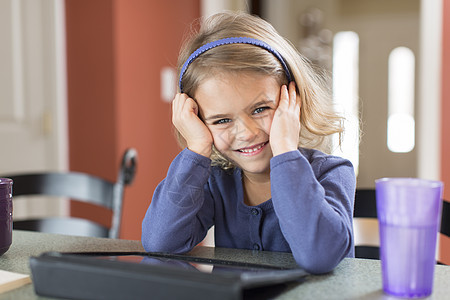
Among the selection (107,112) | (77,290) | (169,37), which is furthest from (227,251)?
(169,37)

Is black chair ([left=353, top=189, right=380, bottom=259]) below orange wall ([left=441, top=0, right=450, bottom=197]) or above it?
below

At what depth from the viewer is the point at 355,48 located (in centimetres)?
513

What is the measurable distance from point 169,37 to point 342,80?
2551 mm

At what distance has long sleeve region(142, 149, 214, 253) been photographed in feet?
3.05

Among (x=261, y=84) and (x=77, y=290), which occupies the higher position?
(x=261, y=84)

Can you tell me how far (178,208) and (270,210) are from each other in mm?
203

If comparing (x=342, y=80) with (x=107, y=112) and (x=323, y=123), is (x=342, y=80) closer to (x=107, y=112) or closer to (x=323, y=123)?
(x=107, y=112)

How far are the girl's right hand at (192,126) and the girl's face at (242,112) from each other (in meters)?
0.02

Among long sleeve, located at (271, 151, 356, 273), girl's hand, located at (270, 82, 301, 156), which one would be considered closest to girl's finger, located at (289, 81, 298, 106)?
girl's hand, located at (270, 82, 301, 156)

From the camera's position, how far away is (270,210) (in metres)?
1.04

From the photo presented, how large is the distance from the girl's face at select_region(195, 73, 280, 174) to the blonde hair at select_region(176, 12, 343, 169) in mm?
20

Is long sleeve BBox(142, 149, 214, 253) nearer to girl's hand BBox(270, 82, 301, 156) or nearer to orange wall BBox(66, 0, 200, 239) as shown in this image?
girl's hand BBox(270, 82, 301, 156)

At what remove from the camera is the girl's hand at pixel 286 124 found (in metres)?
0.87

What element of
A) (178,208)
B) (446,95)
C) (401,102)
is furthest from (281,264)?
(401,102)
